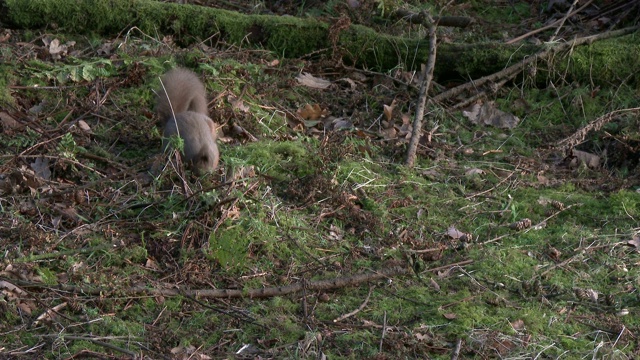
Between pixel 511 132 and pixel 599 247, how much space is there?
188 cm

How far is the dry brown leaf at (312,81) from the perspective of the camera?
299 inches

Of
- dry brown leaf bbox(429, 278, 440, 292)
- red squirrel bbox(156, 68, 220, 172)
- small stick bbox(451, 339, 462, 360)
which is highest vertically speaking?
small stick bbox(451, 339, 462, 360)

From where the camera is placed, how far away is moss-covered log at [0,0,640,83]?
7.66 m

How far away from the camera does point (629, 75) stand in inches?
304

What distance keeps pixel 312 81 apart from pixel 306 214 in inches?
86.7

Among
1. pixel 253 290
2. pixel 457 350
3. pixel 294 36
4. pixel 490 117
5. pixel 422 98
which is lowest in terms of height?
pixel 490 117

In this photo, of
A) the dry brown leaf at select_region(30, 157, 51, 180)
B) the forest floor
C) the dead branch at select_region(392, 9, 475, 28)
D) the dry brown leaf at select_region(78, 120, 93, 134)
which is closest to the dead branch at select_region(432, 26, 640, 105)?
the forest floor

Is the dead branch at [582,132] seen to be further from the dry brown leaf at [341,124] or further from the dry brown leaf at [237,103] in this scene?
the dry brown leaf at [237,103]

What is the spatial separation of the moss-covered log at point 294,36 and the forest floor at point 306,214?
0.12 meters

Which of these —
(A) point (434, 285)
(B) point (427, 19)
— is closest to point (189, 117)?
(A) point (434, 285)

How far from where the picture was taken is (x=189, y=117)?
248 inches

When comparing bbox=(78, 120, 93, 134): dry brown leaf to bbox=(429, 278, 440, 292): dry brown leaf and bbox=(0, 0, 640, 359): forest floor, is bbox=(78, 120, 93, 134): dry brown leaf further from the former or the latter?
bbox=(429, 278, 440, 292): dry brown leaf

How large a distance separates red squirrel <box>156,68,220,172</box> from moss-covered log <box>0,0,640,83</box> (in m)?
1.43

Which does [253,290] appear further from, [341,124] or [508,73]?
[508,73]
